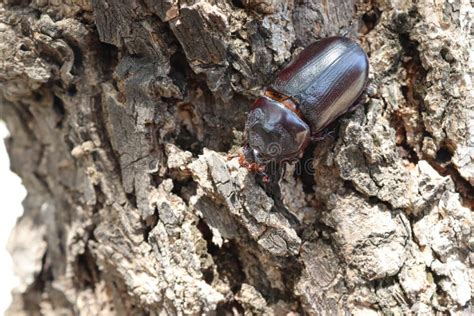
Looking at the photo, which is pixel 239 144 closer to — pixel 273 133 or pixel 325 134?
pixel 273 133

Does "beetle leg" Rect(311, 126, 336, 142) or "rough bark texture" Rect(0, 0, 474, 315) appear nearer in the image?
"rough bark texture" Rect(0, 0, 474, 315)

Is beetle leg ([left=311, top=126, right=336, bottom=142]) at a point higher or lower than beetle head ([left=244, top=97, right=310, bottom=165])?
lower

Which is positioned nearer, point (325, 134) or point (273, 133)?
point (325, 134)

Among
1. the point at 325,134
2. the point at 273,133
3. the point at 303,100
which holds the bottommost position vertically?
the point at 325,134

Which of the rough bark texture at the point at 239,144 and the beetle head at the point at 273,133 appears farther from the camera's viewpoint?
the beetle head at the point at 273,133

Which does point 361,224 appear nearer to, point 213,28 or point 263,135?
point 263,135

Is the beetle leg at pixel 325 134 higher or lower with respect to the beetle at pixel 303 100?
lower

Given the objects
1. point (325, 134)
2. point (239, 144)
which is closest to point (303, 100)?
point (325, 134)
